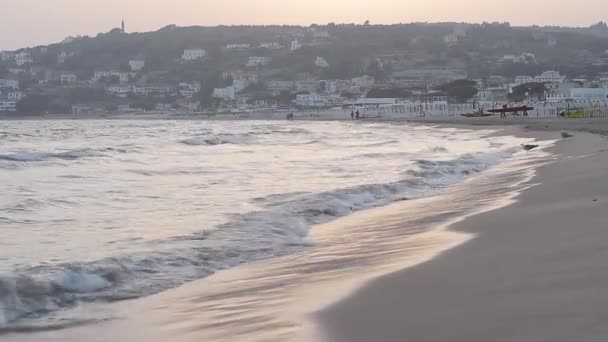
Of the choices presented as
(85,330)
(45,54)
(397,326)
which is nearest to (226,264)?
(85,330)

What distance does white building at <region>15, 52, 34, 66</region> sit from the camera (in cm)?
14912

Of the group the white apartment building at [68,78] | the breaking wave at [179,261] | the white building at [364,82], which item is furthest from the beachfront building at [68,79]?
the breaking wave at [179,261]

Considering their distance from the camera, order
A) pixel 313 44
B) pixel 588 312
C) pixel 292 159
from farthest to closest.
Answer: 1. pixel 313 44
2. pixel 292 159
3. pixel 588 312

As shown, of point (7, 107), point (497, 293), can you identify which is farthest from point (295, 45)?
point (497, 293)

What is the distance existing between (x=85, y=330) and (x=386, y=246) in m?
2.68

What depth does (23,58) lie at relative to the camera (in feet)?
497

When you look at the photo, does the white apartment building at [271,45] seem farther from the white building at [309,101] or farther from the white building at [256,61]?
the white building at [309,101]

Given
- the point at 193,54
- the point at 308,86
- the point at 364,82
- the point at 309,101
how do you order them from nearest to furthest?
the point at 309,101
the point at 364,82
the point at 308,86
the point at 193,54

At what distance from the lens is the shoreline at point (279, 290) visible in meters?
3.72

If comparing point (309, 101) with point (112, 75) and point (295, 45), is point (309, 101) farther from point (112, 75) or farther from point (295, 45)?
point (295, 45)

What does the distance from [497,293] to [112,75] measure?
13184 centimetres

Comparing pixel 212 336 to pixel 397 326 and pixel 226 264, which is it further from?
pixel 226 264

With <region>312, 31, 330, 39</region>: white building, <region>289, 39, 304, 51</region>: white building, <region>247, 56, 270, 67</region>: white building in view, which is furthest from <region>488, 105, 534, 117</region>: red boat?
<region>312, 31, 330, 39</region>: white building

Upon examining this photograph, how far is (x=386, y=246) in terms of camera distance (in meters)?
5.97
